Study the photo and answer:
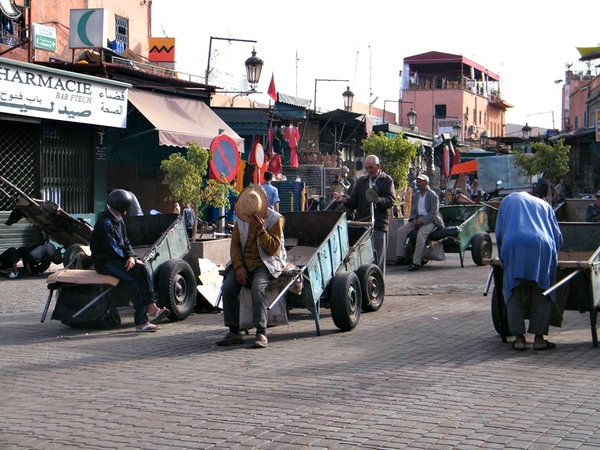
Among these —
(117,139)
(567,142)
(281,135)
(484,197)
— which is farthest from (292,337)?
(567,142)

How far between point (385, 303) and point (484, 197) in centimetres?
2854

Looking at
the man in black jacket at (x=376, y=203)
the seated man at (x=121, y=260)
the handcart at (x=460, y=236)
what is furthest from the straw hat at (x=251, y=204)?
the handcart at (x=460, y=236)

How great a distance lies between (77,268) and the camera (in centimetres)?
1042

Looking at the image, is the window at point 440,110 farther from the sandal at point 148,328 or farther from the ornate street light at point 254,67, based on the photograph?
the sandal at point 148,328

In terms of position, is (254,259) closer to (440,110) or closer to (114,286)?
(114,286)

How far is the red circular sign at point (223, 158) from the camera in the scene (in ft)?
50.8

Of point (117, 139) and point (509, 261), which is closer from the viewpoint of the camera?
point (509, 261)

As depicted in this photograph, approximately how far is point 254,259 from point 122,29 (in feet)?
69.5

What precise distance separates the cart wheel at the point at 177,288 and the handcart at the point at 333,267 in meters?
1.23

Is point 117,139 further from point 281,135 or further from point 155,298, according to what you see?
point 155,298

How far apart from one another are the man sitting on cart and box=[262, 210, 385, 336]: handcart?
6.12 ft

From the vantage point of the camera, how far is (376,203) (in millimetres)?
11773

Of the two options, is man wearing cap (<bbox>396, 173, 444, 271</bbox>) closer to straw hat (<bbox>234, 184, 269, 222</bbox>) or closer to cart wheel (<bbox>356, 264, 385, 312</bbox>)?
cart wheel (<bbox>356, 264, 385, 312</bbox>)

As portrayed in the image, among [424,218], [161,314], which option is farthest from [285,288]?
[424,218]
